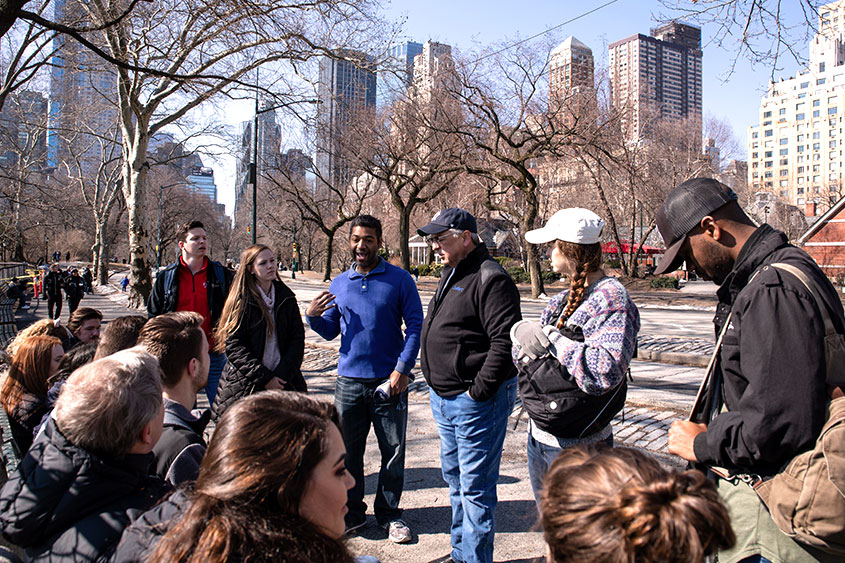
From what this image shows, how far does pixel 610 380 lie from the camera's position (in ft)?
8.32

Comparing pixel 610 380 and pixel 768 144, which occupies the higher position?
pixel 768 144

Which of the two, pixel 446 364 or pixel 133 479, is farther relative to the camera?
pixel 446 364

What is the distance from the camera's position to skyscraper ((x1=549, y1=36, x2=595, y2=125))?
22141 millimetres

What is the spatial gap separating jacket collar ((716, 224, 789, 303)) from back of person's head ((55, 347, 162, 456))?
205 cm

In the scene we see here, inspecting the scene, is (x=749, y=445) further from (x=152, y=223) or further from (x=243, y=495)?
(x=152, y=223)

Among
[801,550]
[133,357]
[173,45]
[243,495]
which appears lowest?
[801,550]

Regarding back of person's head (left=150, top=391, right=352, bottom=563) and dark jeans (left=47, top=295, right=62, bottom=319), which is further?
dark jeans (left=47, top=295, right=62, bottom=319)

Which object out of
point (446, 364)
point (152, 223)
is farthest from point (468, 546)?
point (152, 223)

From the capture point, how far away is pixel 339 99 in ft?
54.8

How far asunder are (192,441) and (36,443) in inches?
24.8

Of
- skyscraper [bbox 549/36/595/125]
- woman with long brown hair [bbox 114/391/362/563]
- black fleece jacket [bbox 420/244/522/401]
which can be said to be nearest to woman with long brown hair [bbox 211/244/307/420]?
black fleece jacket [bbox 420/244/522/401]

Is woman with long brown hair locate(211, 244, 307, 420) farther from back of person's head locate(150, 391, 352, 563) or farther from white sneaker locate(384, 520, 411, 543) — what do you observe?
back of person's head locate(150, 391, 352, 563)

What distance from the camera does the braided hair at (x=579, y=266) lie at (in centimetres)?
279

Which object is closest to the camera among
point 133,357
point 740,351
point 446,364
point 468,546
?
point 740,351
